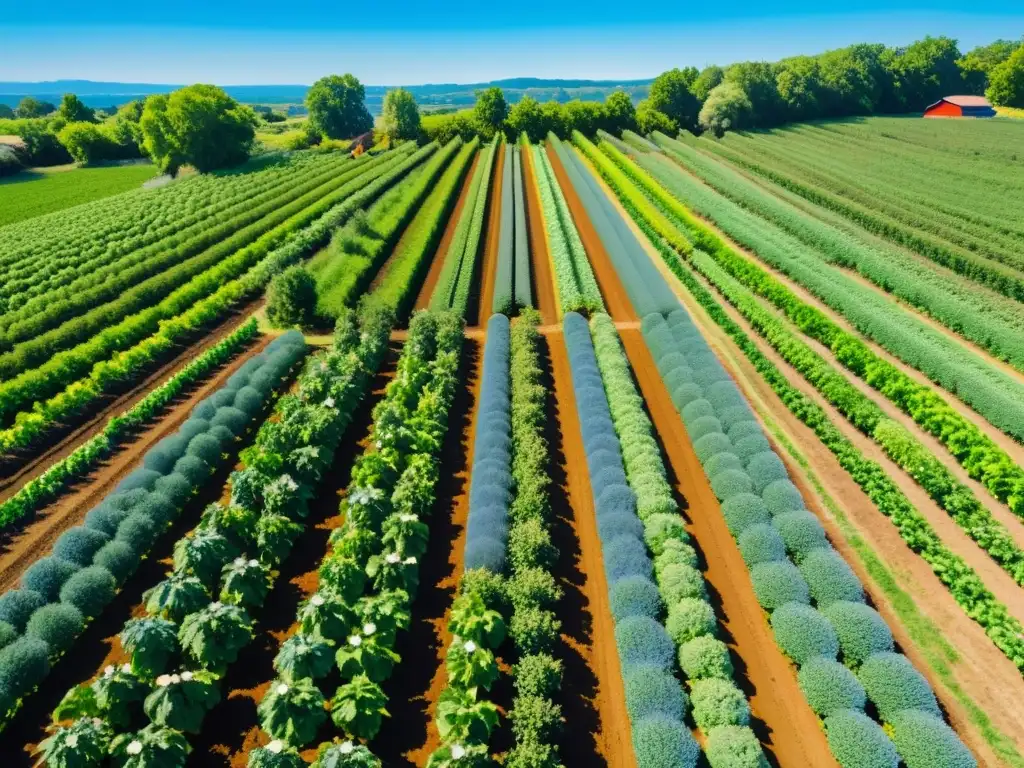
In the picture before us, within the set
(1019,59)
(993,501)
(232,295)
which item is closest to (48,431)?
(232,295)

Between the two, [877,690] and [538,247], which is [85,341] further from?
[877,690]

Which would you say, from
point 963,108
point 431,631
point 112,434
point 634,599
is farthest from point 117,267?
point 963,108

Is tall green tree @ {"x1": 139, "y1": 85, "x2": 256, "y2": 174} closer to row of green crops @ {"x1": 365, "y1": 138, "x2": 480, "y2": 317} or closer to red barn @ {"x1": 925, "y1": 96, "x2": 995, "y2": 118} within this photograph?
row of green crops @ {"x1": 365, "y1": 138, "x2": 480, "y2": 317}

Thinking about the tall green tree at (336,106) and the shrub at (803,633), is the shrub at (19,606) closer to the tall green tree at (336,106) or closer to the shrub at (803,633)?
the shrub at (803,633)

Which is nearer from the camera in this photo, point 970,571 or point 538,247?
point 970,571

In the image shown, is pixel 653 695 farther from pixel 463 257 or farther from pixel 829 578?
pixel 463 257

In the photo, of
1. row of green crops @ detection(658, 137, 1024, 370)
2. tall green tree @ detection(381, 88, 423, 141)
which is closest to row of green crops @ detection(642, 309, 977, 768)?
row of green crops @ detection(658, 137, 1024, 370)
